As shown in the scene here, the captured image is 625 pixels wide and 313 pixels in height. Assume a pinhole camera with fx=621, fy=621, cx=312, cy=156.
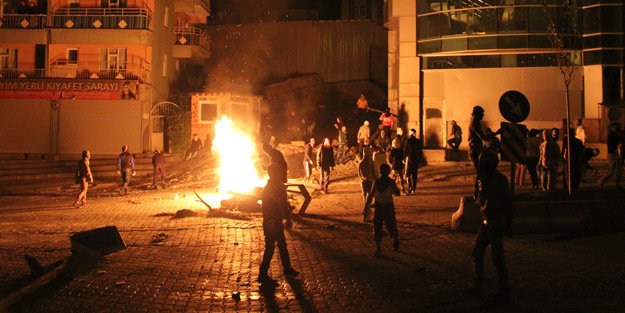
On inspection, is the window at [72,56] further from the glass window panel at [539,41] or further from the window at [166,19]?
the glass window panel at [539,41]

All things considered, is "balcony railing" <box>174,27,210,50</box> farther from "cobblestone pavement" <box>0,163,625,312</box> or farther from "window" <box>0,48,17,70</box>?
"cobblestone pavement" <box>0,163,625,312</box>

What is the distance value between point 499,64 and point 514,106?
1770 centimetres

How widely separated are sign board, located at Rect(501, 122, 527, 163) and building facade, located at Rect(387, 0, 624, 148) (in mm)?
15401

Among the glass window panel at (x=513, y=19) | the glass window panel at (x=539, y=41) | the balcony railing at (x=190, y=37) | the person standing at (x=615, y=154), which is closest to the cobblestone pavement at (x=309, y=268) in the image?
the person standing at (x=615, y=154)

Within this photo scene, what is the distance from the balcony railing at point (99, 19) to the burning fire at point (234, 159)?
6.96 m

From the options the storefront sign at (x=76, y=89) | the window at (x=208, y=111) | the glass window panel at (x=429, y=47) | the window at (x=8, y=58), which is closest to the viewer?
the glass window panel at (x=429, y=47)

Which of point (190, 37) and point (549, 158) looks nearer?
point (549, 158)

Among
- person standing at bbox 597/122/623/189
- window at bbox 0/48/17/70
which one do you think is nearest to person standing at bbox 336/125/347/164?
person standing at bbox 597/122/623/189

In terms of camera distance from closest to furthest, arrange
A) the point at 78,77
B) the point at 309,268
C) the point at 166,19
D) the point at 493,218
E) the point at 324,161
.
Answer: the point at 493,218 → the point at 309,268 → the point at 324,161 → the point at 78,77 → the point at 166,19

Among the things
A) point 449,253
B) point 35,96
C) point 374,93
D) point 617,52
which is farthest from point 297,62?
point 449,253

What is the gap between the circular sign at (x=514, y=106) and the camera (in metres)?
10.8

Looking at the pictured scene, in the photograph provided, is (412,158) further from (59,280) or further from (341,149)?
(59,280)

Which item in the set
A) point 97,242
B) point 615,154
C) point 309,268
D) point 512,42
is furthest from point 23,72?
point 615,154

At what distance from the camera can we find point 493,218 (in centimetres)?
734
